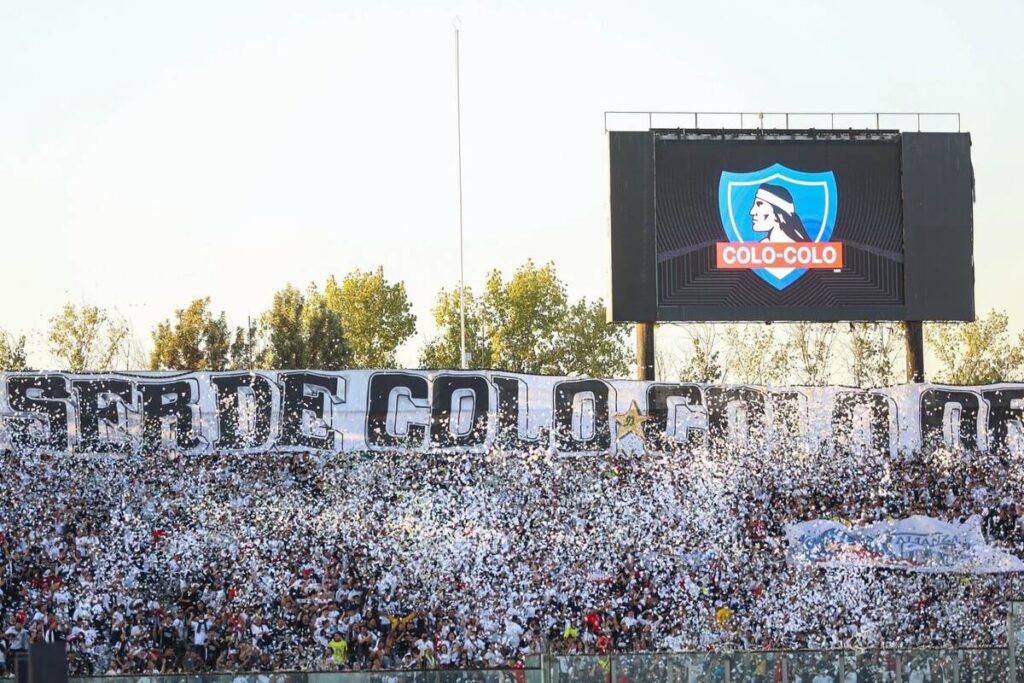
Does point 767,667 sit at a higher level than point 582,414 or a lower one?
lower

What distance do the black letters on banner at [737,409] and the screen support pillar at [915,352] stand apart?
298cm

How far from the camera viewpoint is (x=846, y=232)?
1149 inches

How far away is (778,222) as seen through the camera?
29.1 meters

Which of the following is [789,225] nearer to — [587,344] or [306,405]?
[306,405]

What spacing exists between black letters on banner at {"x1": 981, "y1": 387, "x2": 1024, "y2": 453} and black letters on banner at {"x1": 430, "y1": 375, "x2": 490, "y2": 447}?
9.29m

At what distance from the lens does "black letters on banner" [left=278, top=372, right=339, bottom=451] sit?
27.8 m

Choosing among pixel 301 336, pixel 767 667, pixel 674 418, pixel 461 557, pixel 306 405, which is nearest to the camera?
pixel 767 667

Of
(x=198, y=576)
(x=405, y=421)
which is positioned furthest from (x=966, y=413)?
(x=198, y=576)

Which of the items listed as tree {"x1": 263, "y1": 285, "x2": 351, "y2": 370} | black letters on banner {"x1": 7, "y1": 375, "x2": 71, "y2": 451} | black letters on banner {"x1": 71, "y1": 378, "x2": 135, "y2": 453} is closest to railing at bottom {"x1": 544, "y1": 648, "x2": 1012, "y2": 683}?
black letters on banner {"x1": 71, "y1": 378, "x2": 135, "y2": 453}

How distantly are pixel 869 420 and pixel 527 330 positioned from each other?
107 ft

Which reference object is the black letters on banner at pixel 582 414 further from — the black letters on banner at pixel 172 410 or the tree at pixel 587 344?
the tree at pixel 587 344

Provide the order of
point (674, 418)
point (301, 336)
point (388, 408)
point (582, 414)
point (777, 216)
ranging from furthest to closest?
point (301, 336) → point (777, 216) → point (674, 418) → point (582, 414) → point (388, 408)

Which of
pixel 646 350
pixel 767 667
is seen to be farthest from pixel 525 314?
pixel 767 667

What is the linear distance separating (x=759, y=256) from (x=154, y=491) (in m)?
11.5
